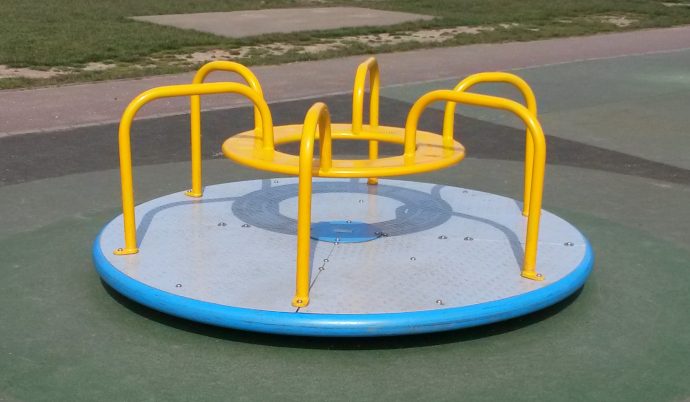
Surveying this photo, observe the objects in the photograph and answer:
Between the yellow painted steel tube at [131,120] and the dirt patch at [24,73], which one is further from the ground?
the yellow painted steel tube at [131,120]

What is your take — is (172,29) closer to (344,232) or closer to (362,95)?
(362,95)

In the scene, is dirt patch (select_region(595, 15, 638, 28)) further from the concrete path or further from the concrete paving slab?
the concrete paving slab

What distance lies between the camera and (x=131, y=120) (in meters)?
4.11

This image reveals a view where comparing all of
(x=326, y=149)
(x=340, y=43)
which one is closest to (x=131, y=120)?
(x=326, y=149)

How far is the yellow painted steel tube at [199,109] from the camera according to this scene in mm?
4992

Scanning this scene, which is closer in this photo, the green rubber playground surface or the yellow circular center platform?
the green rubber playground surface

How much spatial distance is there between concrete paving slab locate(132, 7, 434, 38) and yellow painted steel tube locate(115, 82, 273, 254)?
888cm

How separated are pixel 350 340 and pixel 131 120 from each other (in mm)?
1259

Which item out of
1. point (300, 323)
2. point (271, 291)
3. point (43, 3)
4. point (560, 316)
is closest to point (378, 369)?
point (300, 323)

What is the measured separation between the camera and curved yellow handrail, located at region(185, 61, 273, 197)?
4.99 meters

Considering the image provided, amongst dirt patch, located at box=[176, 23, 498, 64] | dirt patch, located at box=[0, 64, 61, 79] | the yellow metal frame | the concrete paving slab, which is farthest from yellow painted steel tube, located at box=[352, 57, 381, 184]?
the concrete paving slab

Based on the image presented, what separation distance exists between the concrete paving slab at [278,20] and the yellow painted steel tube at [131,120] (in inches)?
350

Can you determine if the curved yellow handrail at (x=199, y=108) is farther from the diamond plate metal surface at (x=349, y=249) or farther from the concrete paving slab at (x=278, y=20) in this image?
the concrete paving slab at (x=278, y=20)

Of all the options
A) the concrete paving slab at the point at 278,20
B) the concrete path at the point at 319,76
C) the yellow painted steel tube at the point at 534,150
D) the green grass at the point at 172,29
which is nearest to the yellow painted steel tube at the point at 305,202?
the yellow painted steel tube at the point at 534,150
